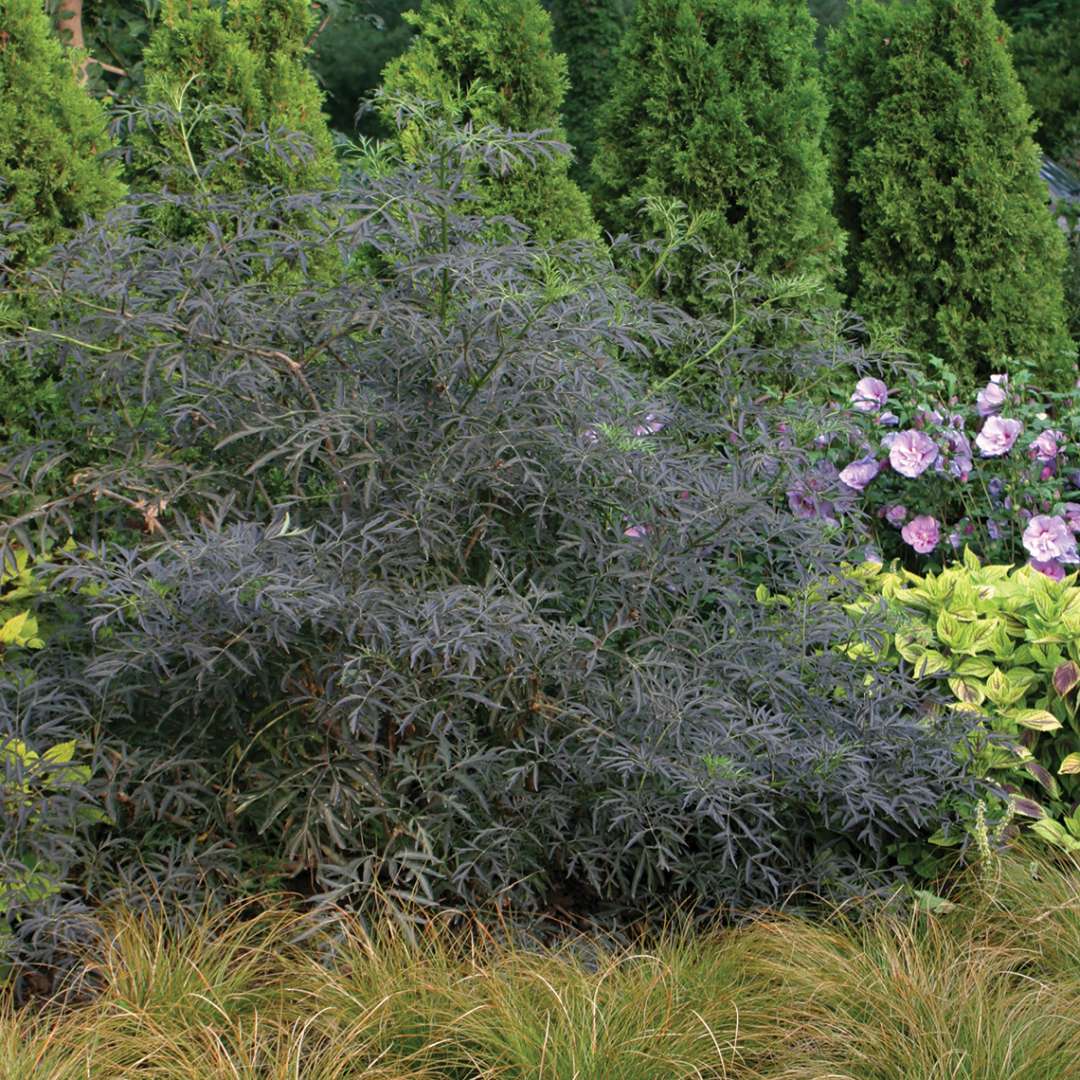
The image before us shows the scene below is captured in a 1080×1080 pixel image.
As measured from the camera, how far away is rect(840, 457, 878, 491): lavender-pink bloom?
465 cm

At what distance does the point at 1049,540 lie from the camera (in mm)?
4512

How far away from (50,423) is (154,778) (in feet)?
3.74

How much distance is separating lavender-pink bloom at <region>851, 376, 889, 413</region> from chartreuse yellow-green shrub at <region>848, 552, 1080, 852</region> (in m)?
1.05

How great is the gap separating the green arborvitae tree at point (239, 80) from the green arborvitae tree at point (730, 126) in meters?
1.39

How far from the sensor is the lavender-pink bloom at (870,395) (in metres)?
4.77

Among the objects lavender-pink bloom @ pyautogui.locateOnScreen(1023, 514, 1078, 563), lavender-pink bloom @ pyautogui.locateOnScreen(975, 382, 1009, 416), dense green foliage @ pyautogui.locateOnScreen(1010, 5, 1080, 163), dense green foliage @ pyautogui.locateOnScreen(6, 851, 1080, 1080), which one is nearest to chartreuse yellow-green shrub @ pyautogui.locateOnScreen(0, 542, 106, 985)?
dense green foliage @ pyautogui.locateOnScreen(6, 851, 1080, 1080)

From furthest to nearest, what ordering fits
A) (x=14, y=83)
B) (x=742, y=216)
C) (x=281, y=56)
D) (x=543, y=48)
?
(x=742, y=216), (x=543, y=48), (x=281, y=56), (x=14, y=83)

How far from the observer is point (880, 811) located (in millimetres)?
3305

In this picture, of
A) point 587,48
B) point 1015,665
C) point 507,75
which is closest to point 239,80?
point 507,75

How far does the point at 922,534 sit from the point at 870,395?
1.82ft

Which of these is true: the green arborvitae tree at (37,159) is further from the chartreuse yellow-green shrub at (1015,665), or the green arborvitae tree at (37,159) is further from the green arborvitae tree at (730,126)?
the chartreuse yellow-green shrub at (1015,665)

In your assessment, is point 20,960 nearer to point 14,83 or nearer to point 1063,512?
point 14,83

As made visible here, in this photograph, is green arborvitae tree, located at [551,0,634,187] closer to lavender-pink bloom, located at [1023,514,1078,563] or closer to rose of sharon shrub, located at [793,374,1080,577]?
rose of sharon shrub, located at [793,374,1080,577]

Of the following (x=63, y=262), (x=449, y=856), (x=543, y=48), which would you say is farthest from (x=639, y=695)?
(x=543, y=48)
